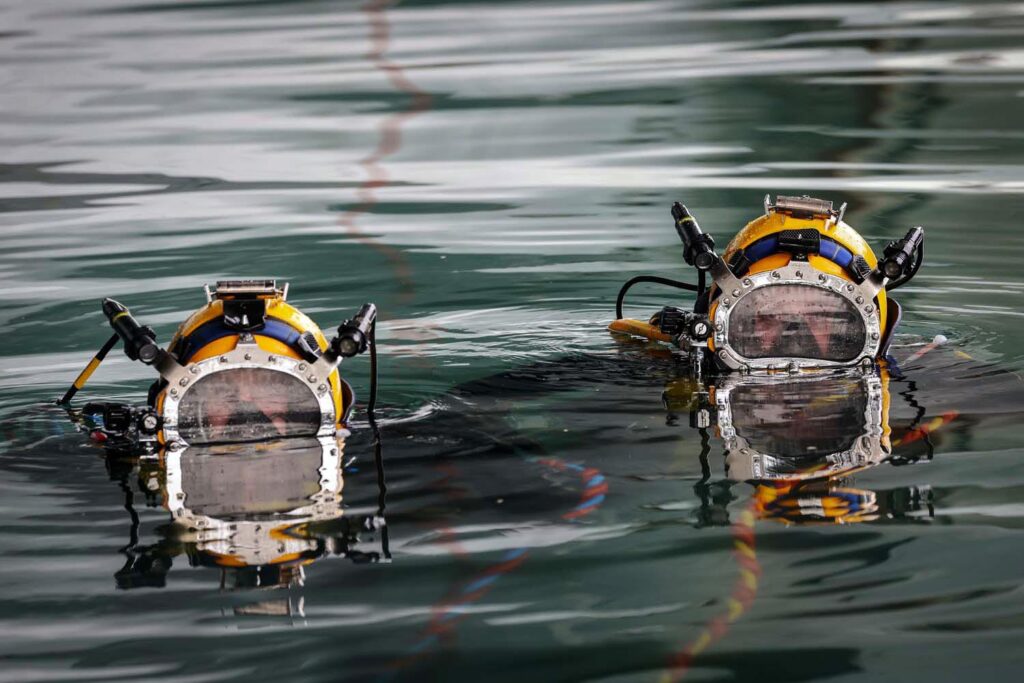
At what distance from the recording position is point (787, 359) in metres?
5.53

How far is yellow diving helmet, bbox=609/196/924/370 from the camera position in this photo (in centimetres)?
537

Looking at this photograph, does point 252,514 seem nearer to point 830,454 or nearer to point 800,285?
point 830,454

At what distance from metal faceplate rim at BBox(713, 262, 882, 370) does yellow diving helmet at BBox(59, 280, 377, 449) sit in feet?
4.29

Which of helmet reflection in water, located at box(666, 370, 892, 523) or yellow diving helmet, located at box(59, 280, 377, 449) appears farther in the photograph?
yellow diving helmet, located at box(59, 280, 377, 449)

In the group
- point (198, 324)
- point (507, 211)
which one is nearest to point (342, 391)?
point (198, 324)

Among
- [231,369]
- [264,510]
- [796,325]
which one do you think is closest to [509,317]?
[796,325]

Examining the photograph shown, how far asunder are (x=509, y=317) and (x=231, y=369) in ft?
8.46

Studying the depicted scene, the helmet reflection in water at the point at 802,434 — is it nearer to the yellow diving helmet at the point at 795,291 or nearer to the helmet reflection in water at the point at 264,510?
the yellow diving helmet at the point at 795,291

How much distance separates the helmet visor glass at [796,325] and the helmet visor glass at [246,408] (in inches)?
61.6

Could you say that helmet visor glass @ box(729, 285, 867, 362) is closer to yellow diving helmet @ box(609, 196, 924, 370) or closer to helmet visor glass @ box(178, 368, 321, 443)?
yellow diving helmet @ box(609, 196, 924, 370)

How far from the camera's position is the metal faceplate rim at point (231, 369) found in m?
4.55

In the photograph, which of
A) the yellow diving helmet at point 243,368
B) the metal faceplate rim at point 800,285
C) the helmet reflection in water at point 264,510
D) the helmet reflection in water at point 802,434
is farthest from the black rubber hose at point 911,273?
the helmet reflection in water at point 264,510

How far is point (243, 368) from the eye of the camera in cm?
457

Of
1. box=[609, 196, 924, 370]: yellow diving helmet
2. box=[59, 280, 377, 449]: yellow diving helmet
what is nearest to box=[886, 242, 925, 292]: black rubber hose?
box=[609, 196, 924, 370]: yellow diving helmet
